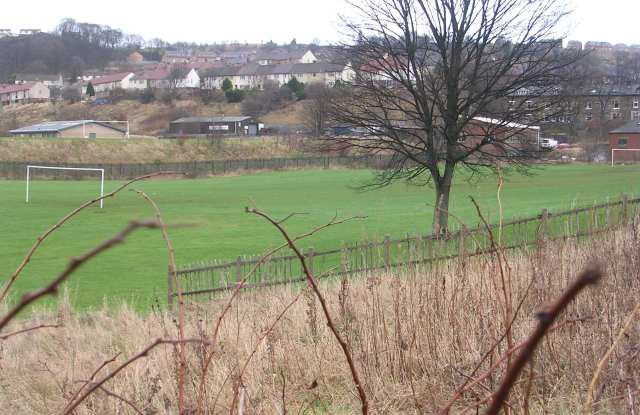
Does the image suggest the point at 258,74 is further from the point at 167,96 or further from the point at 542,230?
the point at 542,230

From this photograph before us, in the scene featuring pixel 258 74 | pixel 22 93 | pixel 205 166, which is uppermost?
pixel 258 74

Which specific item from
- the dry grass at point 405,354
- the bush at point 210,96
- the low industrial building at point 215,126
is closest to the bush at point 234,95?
the bush at point 210,96

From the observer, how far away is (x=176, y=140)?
81500 millimetres

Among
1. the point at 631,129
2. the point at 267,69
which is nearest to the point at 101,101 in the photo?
the point at 267,69

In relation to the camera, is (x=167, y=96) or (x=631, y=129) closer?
(x=631, y=129)

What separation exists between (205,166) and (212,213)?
34.2 m

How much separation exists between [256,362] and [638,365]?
2.92 m

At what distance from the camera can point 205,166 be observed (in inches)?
2736

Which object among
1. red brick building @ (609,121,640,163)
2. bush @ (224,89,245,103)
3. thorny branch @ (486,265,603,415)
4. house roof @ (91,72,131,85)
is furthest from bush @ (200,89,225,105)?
thorny branch @ (486,265,603,415)

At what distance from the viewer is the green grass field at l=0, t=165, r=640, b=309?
20.7 meters

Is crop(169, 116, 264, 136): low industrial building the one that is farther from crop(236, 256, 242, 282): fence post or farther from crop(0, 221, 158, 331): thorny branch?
crop(0, 221, 158, 331): thorny branch

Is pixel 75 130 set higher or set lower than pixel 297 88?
lower

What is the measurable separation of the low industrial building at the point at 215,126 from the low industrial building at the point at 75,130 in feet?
30.9

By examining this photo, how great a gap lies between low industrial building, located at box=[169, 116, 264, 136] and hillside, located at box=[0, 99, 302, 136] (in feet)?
18.7
